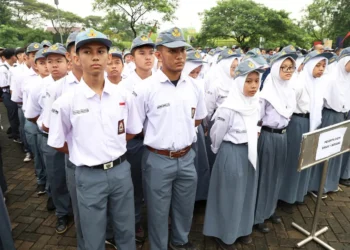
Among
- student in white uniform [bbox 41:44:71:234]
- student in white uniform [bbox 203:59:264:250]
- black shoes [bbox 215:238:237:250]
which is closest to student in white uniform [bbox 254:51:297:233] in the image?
student in white uniform [bbox 203:59:264:250]

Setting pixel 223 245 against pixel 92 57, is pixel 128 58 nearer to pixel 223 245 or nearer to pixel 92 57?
pixel 92 57

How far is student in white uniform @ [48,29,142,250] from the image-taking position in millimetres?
2059

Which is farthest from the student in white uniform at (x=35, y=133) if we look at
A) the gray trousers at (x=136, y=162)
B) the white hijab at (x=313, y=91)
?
the white hijab at (x=313, y=91)

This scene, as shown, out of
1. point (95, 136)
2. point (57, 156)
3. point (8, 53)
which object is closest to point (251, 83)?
point (95, 136)

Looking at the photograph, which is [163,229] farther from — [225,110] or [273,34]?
[273,34]

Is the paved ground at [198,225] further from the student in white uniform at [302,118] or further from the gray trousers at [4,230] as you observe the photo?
the gray trousers at [4,230]

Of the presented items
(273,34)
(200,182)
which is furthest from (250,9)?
(200,182)

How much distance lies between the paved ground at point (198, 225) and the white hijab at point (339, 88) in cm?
144

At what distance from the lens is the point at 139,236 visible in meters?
→ 3.13

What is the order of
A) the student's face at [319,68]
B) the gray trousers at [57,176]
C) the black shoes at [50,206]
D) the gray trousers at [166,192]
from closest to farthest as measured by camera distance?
the gray trousers at [166,192]
the gray trousers at [57,176]
the student's face at [319,68]
the black shoes at [50,206]

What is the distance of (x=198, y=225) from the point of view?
11.2 feet

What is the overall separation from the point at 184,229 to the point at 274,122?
1588 mm

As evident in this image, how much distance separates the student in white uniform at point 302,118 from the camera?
3537 mm

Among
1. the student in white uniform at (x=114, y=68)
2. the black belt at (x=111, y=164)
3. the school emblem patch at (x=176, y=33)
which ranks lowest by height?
the black belt at (x=111, y=164)
